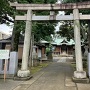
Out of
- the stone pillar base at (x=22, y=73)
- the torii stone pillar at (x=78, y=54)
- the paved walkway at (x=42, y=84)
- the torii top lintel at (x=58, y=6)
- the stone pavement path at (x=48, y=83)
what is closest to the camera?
the paved walkway at (x=42, y=84)

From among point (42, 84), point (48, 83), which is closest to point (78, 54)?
point (48, 83)

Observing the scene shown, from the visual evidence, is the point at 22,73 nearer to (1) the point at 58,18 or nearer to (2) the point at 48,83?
(2) the point at 48,83

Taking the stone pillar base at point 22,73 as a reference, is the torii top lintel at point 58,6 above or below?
above

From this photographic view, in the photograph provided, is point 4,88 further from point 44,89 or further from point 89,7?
point 89,7

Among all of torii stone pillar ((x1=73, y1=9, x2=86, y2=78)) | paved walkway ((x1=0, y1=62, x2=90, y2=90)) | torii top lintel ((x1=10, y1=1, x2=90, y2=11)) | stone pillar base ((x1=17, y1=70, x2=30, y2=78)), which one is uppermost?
torii top lintel ((x1=10, y1=1, x2=90, y2=11))

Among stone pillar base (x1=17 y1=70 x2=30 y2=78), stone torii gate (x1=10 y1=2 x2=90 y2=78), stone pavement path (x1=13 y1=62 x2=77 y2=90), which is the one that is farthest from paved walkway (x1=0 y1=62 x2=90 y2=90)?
stone torii gate (x1=10 y1=2 x2=90 y2=78)

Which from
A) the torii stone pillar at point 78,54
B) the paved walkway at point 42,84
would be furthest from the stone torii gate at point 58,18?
the paved walkway at point 42,84

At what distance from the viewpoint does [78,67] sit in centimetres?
1121

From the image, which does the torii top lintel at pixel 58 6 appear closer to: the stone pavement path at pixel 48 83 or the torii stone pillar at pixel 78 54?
the torii stone pillar at pixel 78 54

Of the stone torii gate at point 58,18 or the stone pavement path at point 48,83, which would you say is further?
the stone torii gate at point 58,18

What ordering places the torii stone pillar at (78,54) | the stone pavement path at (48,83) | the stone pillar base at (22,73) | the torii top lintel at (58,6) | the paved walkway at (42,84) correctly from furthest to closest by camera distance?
the torii top lintel at (58,6) < the stone pillar base at (22,73) < the torii stone pillar at (78,54) < the stone pavement path at (48,83) < the paved walkway at (42,84)

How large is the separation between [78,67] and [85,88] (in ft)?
7.72

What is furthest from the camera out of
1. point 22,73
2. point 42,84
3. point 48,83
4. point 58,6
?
point 58,6

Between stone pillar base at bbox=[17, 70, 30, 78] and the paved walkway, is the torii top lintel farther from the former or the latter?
the paved walkway
